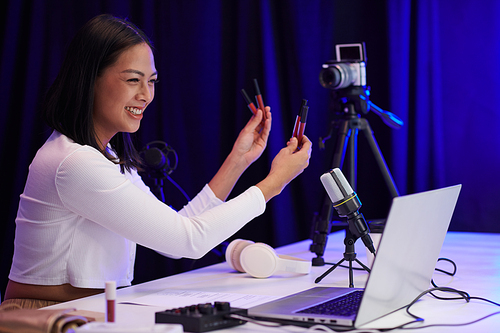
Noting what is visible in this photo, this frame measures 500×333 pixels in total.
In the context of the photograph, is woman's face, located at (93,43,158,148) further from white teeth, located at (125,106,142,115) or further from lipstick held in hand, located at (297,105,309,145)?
lipstick held in hand, located at (297,105,309,145)

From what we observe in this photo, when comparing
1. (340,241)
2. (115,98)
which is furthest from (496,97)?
(115,98)

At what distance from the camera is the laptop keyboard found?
2.55 ft

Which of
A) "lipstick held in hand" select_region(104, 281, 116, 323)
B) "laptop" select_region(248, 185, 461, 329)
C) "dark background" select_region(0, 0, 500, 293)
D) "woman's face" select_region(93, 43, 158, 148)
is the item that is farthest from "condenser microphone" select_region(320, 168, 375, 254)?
Result: "dark background" select_region(0, 0, 500, 293)

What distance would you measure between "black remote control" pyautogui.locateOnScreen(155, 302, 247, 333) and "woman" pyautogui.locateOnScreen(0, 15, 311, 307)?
0.31m

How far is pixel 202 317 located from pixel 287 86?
1877 mm

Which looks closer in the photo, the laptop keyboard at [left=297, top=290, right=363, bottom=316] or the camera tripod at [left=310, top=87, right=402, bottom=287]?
the laptop keyboard at [left=297, top=290, right=363, bottom=316]

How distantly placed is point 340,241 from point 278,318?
108 centimetres

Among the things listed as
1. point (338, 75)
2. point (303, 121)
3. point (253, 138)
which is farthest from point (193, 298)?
point (338, 75)

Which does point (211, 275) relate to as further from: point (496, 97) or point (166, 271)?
point (496, 97)

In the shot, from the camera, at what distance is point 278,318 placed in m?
0.78

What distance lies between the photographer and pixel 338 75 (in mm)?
1535

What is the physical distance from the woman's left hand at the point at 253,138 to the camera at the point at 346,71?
226 mm

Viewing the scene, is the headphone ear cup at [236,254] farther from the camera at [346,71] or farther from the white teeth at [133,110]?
the camera at [346,71]

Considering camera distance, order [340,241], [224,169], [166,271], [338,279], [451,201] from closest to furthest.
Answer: [451,201] < [338,279] < [224,169] < [340,241] < [166,271]
